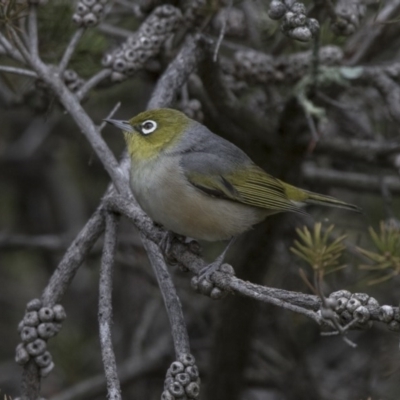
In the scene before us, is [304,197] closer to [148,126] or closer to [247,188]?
[247,188]

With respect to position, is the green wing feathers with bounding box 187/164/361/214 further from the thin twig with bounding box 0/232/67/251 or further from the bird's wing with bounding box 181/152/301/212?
the thin twig with bounding box 0/232/67/251

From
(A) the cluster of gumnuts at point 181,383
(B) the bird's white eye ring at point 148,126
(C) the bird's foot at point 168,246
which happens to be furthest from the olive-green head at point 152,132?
(A) the cluster of gumnuts at point 181,383

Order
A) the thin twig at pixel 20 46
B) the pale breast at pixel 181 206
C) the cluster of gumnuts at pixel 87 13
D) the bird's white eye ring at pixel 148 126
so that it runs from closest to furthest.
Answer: the thin twig at pixel 20 46
the pale breast at pixel 181 206
the cluster of gumnuts at pixel 87 13
the bird's white eye ring at pixel 148 126

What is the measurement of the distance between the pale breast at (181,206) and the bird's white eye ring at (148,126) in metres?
0.17

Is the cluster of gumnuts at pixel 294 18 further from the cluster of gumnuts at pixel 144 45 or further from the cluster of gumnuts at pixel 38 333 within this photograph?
the cluster of gumnuts at pixel 38 333

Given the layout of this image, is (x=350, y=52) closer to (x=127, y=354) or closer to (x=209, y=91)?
(x=209, y=91)

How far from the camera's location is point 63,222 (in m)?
5.80

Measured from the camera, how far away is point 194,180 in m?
3.38

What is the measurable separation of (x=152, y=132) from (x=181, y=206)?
522 mm

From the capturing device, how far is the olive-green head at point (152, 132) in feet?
11.4

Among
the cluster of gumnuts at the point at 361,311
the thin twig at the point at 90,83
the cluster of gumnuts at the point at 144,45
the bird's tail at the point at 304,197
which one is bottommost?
the bird's tail at the point at 304,197

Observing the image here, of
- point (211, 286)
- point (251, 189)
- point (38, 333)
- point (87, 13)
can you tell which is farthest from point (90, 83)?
point (211, 286)

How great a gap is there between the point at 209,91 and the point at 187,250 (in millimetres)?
1082

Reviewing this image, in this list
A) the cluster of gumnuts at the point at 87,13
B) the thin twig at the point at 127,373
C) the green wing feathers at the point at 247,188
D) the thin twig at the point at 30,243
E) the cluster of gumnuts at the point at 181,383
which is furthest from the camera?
the thin twig at the point at 30,243
